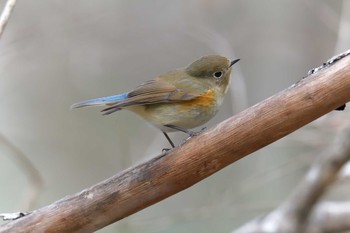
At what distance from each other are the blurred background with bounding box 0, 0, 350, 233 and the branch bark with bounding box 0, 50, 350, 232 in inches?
58.1

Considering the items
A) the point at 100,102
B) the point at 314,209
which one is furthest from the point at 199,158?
the point at 314,209

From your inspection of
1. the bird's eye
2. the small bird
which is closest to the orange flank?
the small bird

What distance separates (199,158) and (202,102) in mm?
465

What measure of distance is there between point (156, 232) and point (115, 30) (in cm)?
124

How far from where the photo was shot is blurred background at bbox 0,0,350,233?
137 inches

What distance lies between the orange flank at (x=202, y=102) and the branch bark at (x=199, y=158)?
1.24 feet

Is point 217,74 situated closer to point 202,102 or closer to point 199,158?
point 202,102

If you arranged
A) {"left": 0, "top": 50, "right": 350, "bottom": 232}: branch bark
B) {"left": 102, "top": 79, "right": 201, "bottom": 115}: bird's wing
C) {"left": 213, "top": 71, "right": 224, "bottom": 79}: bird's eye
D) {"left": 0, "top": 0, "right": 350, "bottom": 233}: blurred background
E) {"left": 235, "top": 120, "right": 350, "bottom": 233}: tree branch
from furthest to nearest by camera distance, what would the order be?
1. {"left": 0, "top": 0, "right": 350, "bottom": 233}: blurred background
2. {"left": 235, "top": 120, "right": 350, "bottom": 233}: tree branch
3. {"left": 213, "top": 71, "right": 224, "bottom": 79}: bird's eye
4. {"left": 102, "top": 79, "right": 201, "bottom": 115}: bird's wing
5. {"left": 0, "top": 50, "right": 350, "bottom": 232}: branch bark

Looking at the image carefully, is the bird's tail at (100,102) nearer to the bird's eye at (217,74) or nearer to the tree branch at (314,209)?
the bird's eye at (217,74)

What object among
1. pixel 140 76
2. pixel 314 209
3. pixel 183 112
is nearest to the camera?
pixel 183 112

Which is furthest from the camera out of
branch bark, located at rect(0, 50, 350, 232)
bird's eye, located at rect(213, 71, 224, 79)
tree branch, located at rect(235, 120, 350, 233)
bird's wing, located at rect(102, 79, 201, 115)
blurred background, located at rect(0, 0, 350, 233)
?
blurred background, located at rect(0, 0, 350, 233)

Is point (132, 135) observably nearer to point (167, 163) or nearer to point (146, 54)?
point (146, 54)

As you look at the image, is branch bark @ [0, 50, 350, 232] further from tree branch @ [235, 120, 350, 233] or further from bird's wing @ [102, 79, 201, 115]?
tree branch @ [235, 120, 350, 233]

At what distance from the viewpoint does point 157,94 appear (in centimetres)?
206
